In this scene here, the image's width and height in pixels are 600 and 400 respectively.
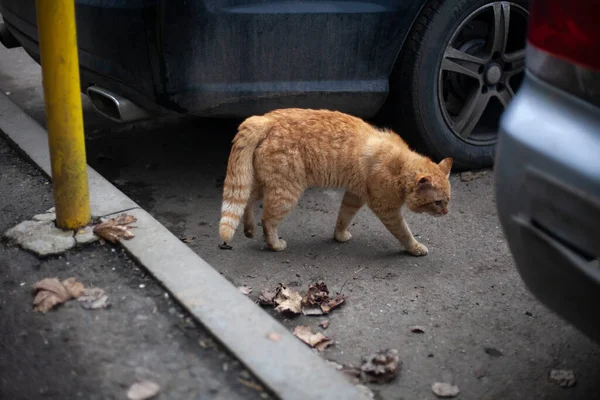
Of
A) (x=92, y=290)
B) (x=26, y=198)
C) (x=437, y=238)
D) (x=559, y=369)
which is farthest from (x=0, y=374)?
(x=437, y=238)

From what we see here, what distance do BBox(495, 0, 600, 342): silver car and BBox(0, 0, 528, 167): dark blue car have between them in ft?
6.15

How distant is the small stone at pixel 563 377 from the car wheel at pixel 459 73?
2.07m

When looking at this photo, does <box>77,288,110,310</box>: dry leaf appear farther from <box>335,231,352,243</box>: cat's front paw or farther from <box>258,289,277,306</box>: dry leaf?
<box>335,231,352,243</box>: cat's front paw

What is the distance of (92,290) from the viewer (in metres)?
3.19

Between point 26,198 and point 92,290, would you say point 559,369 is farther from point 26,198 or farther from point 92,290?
point 26,198

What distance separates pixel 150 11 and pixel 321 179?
134 centimetres

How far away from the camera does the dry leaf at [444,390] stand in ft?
9.69

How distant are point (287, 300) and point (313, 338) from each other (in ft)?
1.12

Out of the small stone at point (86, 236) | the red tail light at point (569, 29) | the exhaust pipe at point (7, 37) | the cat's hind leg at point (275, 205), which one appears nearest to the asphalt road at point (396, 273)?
the cat's hind leg at point (275, 205)

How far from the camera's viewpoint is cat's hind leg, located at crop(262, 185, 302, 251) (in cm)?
409

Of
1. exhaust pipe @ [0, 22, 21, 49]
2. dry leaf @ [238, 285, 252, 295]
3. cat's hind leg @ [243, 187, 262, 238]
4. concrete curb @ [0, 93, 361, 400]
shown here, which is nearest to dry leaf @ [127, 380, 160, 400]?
concrete curb @ [0, 93, 361, 400]

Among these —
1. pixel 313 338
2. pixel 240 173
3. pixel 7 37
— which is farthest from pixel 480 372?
pixel 7 37

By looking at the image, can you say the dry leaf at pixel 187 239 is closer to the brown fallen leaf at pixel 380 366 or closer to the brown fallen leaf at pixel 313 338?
the brown fallen leaf at pixel 313 338

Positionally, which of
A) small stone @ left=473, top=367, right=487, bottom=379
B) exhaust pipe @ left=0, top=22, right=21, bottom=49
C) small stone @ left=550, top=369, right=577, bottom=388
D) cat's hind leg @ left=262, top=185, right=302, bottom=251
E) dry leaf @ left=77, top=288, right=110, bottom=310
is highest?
exhaust pipe @ left=0, top=22, right=21, bottom=49
